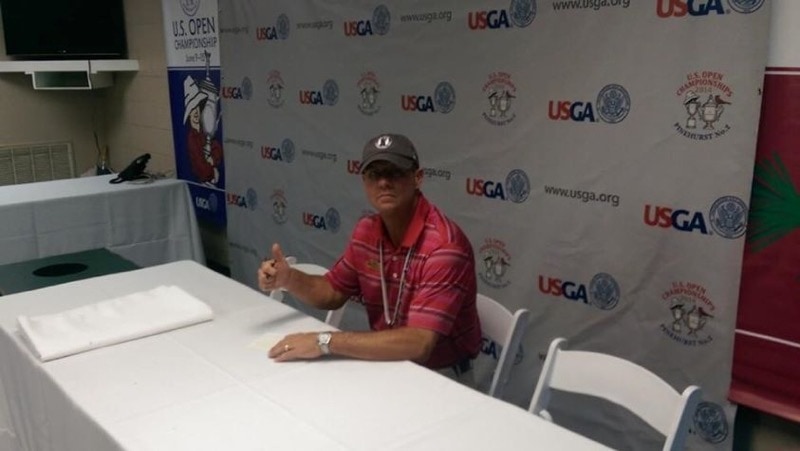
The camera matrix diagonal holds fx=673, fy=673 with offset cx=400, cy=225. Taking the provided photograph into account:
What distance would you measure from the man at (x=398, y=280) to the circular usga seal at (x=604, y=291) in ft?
1.92

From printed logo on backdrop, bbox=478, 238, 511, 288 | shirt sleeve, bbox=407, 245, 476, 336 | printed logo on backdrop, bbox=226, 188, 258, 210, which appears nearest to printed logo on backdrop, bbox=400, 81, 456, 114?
printed logo on backdrop, bbox=478, 238, 511, 288

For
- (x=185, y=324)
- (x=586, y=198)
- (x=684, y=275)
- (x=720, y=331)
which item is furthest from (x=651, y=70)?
(x=185, y=324)

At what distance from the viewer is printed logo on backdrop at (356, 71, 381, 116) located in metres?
2.92

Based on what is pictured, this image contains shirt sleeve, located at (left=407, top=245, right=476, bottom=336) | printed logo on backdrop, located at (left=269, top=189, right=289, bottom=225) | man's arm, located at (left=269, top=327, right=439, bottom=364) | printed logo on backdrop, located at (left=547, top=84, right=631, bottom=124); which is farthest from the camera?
printed logo on backdrop, located at (left=269, top=189, right=289, bottom=225)

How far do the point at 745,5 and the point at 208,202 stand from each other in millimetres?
3199

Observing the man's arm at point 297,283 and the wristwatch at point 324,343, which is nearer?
the wristwatch at point 324,343

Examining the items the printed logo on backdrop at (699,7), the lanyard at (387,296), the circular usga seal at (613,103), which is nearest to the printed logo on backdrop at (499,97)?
the circular usga seal at (613,103)

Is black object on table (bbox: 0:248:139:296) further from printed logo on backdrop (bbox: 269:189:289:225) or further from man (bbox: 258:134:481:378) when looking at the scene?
man (bbox: 258:134:481:378)

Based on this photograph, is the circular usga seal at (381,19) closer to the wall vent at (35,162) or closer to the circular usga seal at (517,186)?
the circular usga seal at (517,186)

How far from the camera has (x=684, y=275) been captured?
204 centimetres

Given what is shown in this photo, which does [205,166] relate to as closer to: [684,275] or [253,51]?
[253,51]

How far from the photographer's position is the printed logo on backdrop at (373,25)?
2.80 m

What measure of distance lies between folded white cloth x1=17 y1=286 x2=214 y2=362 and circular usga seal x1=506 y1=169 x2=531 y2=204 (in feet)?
3.88

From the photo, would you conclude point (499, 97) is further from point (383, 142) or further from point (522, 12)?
point (383, 142)
